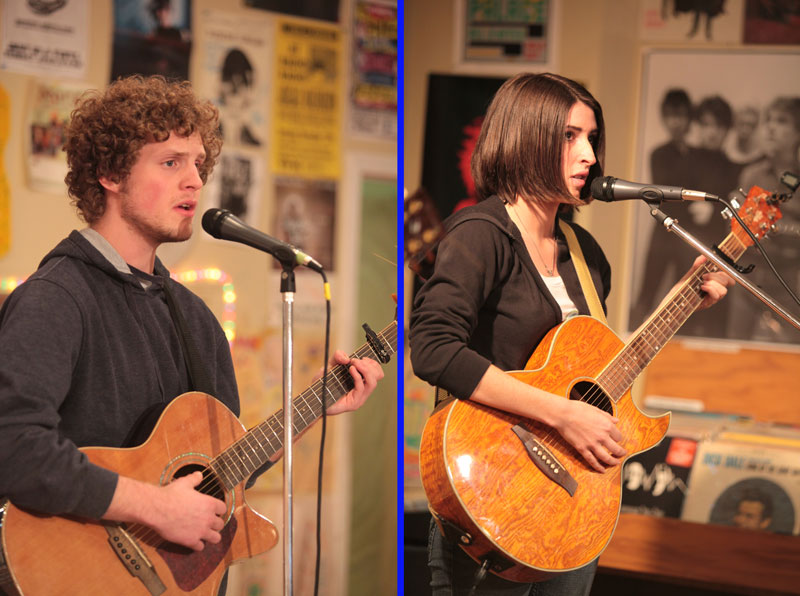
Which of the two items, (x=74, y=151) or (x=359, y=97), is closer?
(x=74, y=151)

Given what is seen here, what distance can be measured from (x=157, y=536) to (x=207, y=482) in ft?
0.52

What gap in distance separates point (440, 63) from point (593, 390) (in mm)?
1202

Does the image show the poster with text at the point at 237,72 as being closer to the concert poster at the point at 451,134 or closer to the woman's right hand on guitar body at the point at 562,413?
the concert poster at the point at 451,134

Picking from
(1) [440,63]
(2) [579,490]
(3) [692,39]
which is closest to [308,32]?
(1) [440,63]

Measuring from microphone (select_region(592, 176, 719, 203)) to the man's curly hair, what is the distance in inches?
37.4

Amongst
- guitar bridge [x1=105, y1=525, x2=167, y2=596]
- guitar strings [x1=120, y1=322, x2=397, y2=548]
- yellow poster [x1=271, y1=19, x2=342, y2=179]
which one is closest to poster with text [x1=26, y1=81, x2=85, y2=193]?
yellow poster [x1=271, y1=19, x2=342, y2=179]

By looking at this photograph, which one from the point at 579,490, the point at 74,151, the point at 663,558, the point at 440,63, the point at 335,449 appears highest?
the point at 440,63

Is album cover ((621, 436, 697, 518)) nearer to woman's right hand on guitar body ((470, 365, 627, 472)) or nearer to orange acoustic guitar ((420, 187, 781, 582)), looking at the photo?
orange acoustic guitar ((420, 187, 781, 582))

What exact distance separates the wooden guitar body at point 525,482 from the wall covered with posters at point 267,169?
936 millimetres

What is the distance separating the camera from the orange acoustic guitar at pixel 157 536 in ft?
4.99

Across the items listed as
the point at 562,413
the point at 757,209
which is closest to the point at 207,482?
the point at 562,413

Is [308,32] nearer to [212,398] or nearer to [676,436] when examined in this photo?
[212,398]

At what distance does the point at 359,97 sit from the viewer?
9.12 ft

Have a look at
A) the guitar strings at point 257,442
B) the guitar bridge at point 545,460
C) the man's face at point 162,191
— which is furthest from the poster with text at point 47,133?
the guitar bridge at point 545,460
